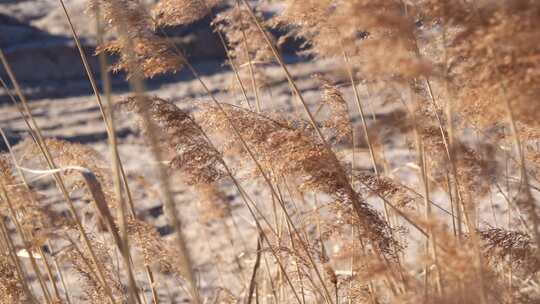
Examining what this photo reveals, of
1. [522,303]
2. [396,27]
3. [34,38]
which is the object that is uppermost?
[34,38]

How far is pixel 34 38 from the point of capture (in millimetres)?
12656

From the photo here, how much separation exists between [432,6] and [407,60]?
19 cm

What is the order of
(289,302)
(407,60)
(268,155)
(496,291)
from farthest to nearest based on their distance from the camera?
1. (289,302)
2. (268,155)
3. (496,291)
4. (407,60)

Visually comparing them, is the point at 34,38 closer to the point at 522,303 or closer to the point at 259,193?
the point at 259,193

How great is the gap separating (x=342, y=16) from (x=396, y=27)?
0.40 ft

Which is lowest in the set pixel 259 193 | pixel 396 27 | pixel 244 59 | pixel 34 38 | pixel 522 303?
pixel 522 303

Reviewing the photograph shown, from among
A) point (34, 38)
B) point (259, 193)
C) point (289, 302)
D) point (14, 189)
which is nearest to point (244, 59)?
point (289, 302)

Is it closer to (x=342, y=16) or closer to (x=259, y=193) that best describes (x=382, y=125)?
(x=342, y=16)

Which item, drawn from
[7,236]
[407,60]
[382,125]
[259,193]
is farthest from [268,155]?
[259,193]

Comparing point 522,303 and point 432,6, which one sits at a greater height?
point 432,6

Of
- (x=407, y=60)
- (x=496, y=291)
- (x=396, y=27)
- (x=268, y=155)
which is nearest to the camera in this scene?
(x=407, y=60)

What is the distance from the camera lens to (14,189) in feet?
6.14

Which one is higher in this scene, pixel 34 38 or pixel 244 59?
pixel 34 38

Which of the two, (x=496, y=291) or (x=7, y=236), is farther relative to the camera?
(x=7, y=236)
